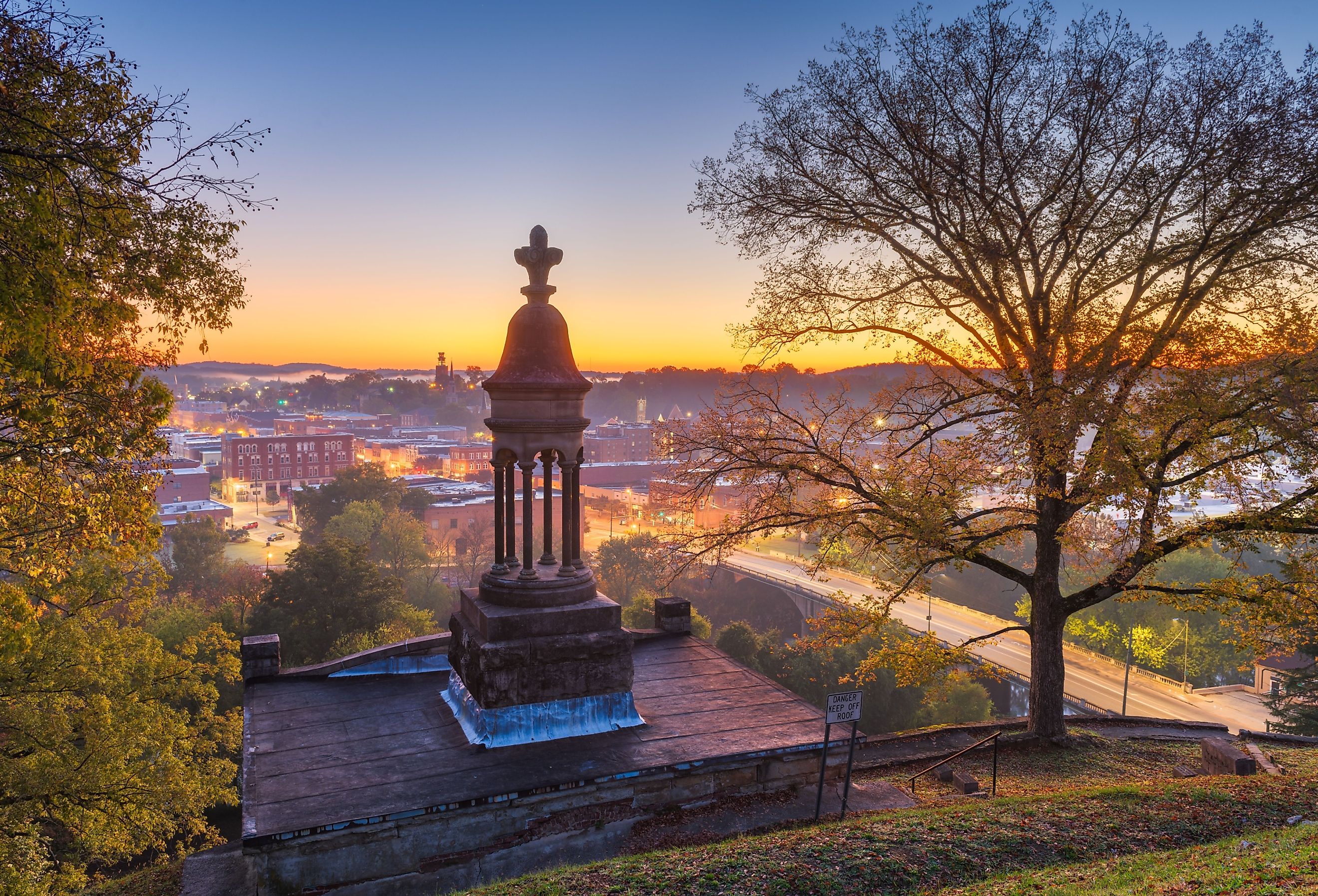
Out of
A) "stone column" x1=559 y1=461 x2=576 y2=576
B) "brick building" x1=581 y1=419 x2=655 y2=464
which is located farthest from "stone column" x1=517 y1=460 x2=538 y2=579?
"brick building" x1=581 y1=419 x2=655 y2=464

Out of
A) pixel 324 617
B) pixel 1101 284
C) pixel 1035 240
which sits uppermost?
pixel 1035 240

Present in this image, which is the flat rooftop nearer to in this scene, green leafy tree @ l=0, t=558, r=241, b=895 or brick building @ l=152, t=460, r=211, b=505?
green leafy tree @ l=0, t=558, r=241, b=895

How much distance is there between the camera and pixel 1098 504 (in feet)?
34.8

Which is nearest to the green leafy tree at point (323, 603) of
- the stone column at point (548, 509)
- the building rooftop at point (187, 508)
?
the stone column at point (548, 509)

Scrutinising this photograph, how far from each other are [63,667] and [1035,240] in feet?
57.1

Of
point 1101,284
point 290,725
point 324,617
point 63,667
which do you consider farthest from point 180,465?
point 1101,284

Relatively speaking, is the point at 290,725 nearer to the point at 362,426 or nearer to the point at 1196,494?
the point at 1196,494

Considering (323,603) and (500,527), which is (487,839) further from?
(323,603)

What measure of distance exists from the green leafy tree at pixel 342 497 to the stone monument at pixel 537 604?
52984 millimetres

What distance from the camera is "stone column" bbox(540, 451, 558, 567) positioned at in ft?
33.7

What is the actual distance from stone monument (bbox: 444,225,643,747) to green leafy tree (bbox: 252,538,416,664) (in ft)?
72.1

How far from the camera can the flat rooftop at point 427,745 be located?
764cm

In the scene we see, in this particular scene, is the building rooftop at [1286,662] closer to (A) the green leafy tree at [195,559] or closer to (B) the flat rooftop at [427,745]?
(B) the flat rooftop at [427,745]

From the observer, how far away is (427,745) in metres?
9.04
